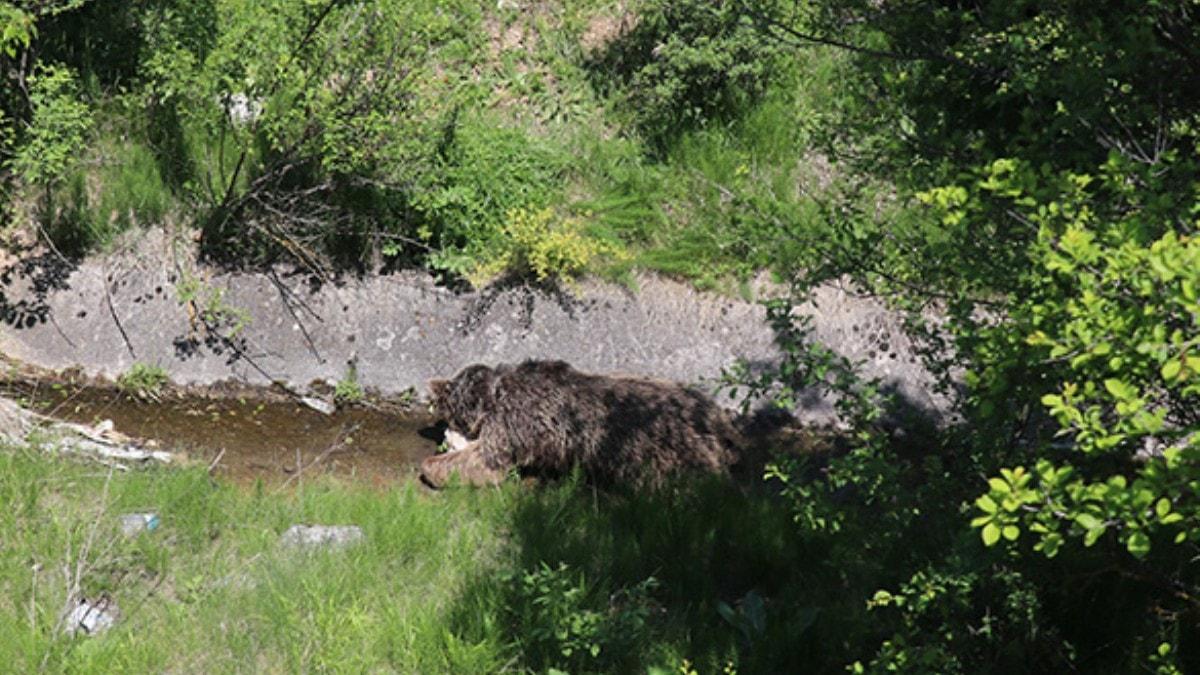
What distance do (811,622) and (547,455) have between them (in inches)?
125

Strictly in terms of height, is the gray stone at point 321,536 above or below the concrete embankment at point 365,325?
above

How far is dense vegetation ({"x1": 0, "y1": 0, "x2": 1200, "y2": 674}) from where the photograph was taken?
4.25 m

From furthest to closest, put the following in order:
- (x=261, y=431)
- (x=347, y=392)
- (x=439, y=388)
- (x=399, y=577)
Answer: (x=347, y=392), (x=261, y=431), (x=439, y=388), (x=399, y=577)

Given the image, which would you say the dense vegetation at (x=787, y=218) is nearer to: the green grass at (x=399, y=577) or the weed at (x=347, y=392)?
the green grass at (x=399, y=577)

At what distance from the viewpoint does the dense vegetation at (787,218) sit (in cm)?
425

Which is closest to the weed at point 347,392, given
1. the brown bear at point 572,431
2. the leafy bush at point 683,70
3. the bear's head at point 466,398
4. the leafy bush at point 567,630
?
the bear's head at point 466,398

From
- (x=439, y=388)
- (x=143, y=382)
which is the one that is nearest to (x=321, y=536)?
(x=439, y=388)

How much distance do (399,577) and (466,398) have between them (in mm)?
2625

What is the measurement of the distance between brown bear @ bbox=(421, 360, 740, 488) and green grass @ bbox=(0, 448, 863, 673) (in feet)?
2.61

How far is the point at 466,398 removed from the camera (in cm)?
907

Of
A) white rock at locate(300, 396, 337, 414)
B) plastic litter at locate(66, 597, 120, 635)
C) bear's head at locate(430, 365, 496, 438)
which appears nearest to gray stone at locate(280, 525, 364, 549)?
plastic litter at locate(66, 597, 120, 635)

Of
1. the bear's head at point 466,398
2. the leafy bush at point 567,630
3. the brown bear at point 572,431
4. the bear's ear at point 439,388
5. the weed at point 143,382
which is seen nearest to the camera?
the leafy bush at point 567,630

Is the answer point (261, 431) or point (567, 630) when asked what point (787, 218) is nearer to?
point (567, 630)

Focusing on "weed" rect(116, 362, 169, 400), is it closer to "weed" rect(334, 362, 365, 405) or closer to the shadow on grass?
"weed" rect(334, 362, 365, 405)
